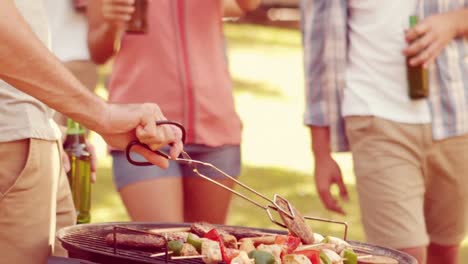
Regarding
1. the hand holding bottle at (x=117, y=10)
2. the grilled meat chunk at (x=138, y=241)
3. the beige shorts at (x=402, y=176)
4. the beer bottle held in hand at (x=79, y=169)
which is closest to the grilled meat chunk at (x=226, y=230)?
the grilled meat chunk at (x=138, y=241)

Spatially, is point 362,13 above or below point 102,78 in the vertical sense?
above

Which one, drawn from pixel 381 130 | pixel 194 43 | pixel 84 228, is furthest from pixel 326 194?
pixel 84 228

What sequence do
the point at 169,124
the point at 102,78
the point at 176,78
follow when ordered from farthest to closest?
the point at 102,78 → the point at 176,78 → the point at 169,124

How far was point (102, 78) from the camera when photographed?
20.0 metres

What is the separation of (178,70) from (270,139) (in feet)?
32.3

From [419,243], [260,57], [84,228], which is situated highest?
[84,228]

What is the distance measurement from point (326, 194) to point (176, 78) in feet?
2.81

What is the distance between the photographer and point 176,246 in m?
4.36

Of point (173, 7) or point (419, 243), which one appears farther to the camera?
point (173, 7)

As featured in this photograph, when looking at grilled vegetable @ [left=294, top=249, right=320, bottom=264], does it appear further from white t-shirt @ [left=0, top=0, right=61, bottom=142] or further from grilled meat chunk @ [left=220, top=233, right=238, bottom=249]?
white t-shirt @ [left=0, top=0, right=61, bottom=142]

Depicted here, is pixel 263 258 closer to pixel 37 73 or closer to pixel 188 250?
pixel 188 250

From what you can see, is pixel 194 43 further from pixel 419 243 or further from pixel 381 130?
pixel 419 243

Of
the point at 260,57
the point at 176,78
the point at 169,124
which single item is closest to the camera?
the point at 169,124

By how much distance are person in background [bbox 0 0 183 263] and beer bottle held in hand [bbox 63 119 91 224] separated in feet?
3.05
